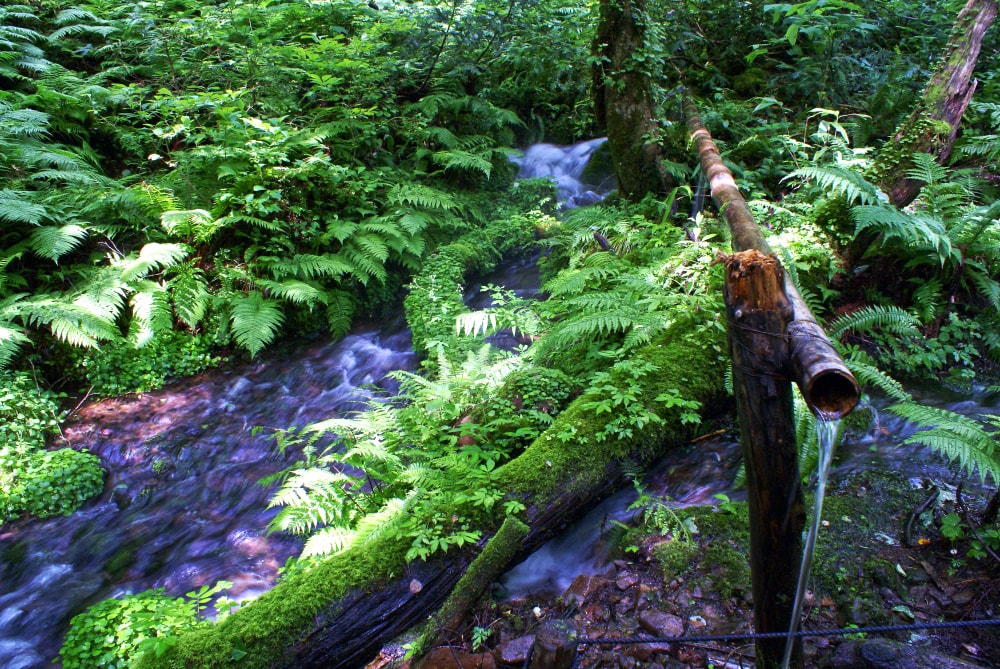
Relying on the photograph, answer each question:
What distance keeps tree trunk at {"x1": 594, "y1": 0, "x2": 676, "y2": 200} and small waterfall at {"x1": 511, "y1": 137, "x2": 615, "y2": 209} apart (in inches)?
49.0

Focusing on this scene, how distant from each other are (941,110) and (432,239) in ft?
19.2

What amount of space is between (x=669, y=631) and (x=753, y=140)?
244 inches

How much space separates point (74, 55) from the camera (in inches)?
340

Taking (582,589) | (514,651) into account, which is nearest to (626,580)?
(582,589)

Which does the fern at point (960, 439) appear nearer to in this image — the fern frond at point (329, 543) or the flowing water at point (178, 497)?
the fern frond at point (329, 543)

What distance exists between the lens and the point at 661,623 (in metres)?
Answer: 2.67

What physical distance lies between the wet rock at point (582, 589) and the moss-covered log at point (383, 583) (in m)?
0.32

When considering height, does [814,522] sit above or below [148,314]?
above

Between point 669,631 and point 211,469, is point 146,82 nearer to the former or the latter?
point 211,469

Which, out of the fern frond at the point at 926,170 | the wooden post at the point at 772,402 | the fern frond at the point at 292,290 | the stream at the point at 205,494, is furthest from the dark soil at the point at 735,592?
the fern frond at the point at 292,290

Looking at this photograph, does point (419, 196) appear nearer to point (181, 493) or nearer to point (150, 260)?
point (150, 260)

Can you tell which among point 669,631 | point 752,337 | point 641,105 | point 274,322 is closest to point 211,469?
point 274,322

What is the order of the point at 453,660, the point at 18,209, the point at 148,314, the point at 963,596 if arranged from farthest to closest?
the point at 148,314, the point at 18,209, the point at 453,660, the point at 963,596

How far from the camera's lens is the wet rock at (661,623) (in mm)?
2621
